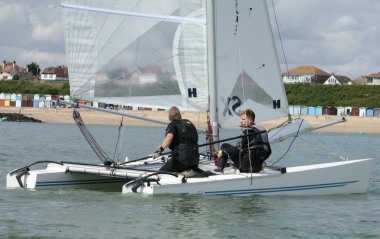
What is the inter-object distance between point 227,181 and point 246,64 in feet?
9.41

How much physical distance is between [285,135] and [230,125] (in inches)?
37.7

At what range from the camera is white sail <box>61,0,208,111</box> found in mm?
12594

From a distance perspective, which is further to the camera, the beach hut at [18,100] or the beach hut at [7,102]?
the beach hut at [7,102]

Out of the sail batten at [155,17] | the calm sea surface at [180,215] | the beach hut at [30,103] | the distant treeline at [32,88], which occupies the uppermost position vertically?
the distant treeline at [32,88]

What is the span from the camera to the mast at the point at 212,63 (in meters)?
12.7

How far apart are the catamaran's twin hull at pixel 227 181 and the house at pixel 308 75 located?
331ft

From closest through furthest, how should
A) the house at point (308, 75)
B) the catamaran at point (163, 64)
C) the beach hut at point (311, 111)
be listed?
the catamaran at point (163, 64), the beach hut at point (311, 111), the house at point (308, 75)

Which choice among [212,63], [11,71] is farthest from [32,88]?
[212,63]

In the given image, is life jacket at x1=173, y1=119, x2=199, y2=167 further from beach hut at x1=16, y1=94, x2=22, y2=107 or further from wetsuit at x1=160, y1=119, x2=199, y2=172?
beach hut at x1=16, y1=94, x2=22, y2=107

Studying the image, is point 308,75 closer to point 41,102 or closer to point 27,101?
point 27,101

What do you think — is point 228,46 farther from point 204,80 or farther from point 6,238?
point 6,238

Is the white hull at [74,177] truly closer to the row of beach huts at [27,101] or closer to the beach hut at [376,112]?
the beach hut at [376,112]

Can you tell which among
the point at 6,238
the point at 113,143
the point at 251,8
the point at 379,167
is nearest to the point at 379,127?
the point at 113,143

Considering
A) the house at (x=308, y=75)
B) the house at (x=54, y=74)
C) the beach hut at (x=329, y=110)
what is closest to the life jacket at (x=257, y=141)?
the beach hut at (x=329, y=110)
